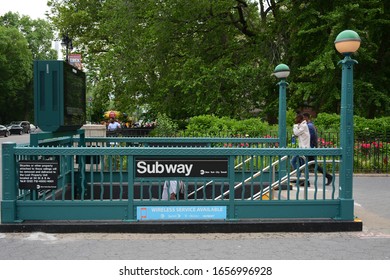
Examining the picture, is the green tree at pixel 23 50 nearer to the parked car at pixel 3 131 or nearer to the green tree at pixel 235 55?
the parked car at pixel 3 131

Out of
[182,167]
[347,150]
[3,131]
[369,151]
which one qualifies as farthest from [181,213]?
[3,131]

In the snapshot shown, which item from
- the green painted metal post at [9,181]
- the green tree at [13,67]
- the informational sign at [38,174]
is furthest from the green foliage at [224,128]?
the green tree at [13,67]

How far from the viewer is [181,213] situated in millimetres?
6348

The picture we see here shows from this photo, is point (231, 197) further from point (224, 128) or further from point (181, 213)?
point (224, 128)

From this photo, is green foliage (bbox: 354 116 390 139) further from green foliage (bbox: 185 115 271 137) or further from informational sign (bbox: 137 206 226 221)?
informational sign (bbox: 137 206 226 221)

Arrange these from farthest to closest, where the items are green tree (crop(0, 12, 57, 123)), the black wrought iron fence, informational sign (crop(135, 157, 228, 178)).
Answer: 1. green tree (crop(0, 12, 57, 123))
2. the black wrought iron fence
3. informational sign (crop(135, 157, 228, 178))

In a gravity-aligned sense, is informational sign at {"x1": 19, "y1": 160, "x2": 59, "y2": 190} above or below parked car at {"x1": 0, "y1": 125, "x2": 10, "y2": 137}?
below

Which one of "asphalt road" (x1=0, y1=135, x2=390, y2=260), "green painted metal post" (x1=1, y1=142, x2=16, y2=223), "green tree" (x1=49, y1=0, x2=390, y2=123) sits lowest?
"asphalt road" (x1=0, y1=135, x2=390, y2=260)

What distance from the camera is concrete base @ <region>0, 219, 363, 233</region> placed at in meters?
6.19

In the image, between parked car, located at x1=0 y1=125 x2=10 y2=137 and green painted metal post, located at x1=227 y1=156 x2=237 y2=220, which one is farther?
parked car, located at x1=0 y1=125 x2=10 y2=137

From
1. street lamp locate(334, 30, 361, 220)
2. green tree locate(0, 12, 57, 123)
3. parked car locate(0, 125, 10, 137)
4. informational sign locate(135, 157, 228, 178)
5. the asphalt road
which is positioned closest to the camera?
the asphalt road

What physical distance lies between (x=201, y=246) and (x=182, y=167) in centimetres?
120

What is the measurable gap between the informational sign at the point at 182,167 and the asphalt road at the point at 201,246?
873mm

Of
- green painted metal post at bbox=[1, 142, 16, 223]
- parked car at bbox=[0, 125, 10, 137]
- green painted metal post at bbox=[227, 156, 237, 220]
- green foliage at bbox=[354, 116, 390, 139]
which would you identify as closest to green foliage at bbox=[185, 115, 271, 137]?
green foliage at bbox=[354, 116, 390, 139]
